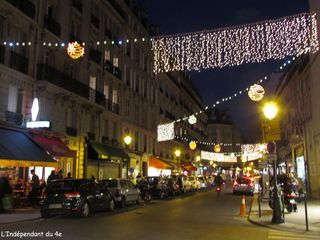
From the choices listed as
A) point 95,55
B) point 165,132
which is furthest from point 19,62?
point 165,132

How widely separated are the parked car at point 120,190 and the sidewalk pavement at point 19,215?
144 inches

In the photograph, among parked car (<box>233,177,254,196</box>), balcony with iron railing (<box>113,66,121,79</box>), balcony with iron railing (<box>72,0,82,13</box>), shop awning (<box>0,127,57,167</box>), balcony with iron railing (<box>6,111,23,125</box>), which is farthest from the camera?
balcony with iron railing (<box>113,66,121,79</box>)

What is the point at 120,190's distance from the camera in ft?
72.8

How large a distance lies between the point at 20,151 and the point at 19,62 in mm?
5538

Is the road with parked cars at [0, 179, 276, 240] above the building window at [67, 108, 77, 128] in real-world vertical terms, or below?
below

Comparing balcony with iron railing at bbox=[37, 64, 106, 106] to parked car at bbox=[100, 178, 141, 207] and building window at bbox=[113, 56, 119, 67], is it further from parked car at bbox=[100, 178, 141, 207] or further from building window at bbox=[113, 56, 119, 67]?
parked car at bbox=[100, 178, 141, 207]

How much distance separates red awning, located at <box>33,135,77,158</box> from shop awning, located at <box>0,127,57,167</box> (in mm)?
746

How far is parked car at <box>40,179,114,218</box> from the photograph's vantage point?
56.6 ft

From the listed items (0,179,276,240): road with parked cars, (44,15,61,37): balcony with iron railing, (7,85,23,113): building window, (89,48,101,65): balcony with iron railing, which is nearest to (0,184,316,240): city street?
(0,179,276,240): road with parked cars

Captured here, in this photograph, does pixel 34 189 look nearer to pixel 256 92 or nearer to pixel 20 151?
pixel 20 151

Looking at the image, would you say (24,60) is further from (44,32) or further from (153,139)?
(153,139)

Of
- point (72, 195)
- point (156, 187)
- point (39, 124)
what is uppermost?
point (39, 124)

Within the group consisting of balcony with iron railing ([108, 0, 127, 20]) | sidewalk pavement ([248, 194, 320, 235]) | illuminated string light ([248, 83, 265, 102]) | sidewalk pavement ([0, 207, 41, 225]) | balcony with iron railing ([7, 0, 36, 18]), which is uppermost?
balcony with iron railing ([108, 0, 127, 20])

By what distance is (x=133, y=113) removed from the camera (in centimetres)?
4403
